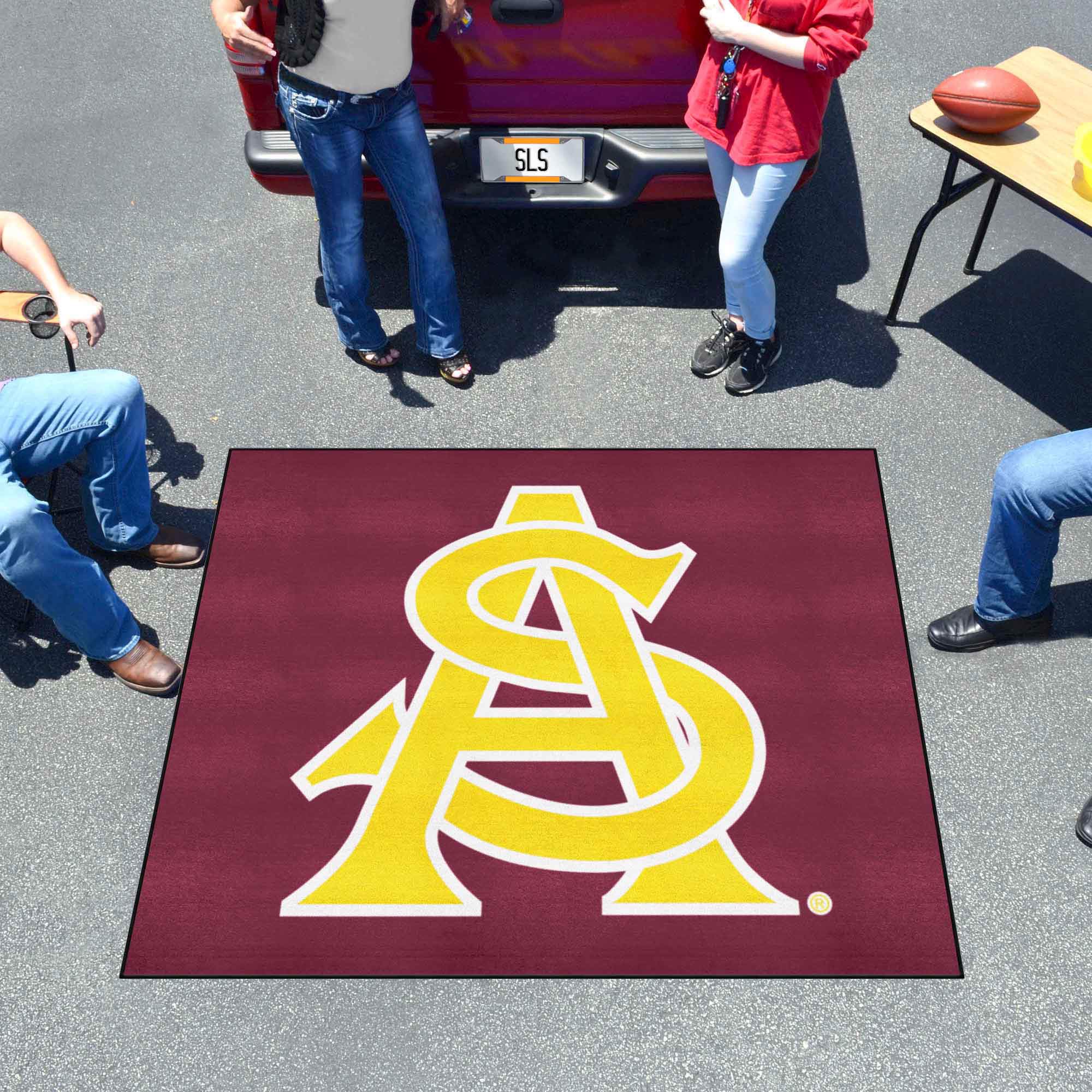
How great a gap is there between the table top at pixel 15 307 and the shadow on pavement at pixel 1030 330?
3.05 m

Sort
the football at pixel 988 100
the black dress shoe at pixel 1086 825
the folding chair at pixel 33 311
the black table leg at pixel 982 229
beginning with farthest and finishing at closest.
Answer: the black table leg at pixel 982 229 → the football at pixel 988 100 → the folding chair at pixel 33 311 → the black dress shoe at pixel 1086 825

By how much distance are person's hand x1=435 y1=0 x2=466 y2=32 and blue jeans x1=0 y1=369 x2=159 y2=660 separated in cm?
143

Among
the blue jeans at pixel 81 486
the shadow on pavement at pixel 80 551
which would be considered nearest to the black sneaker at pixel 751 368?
the shadow on pavement at pixel 80 551

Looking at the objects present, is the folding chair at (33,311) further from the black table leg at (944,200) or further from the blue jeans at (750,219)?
the black table leg at (944,200)

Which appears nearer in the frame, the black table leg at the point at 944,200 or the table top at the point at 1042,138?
the table top at the point at 1042,138

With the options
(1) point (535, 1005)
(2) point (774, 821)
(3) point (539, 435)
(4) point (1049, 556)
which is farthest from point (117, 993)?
(4) point (1049, 556)

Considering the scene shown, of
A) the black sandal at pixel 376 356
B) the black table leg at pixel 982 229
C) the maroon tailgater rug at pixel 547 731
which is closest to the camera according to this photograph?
the maroon tailgater rug at pixel 547 731

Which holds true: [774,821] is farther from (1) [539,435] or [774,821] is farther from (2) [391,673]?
(1) [539,435]

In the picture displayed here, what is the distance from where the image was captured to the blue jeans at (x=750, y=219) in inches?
136

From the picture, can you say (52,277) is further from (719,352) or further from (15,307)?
(719,352)

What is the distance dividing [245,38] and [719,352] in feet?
6.09

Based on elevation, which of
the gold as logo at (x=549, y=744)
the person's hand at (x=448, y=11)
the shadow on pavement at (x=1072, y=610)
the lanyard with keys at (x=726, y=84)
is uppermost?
the person's hand at (x=448, y=11)

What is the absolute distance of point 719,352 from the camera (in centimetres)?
405

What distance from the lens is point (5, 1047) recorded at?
2771 mm
